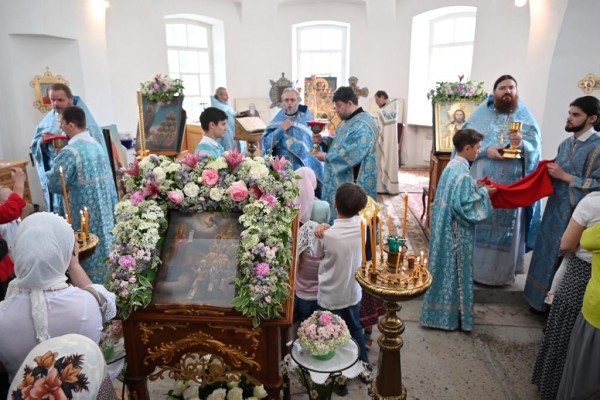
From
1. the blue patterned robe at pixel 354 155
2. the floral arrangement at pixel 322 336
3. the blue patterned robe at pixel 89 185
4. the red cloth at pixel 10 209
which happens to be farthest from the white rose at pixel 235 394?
the blue patterned robe at pixel 354 155

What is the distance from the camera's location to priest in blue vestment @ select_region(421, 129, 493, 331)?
3555 mm

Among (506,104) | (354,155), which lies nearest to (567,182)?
(506,104)

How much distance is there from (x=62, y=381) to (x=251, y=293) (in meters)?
0.81

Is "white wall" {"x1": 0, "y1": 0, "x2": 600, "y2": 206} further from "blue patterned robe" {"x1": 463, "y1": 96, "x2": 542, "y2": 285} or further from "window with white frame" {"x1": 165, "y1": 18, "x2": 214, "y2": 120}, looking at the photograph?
"blue patterned robe" {"x1": 463, "y1": 96, "x2": 542, "y2": 285}

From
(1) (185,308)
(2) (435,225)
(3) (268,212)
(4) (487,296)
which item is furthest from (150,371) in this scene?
(4) (487,296)

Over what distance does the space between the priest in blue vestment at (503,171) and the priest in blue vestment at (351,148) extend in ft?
3.60

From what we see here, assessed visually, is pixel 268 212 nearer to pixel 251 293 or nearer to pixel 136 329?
pixel 251 293

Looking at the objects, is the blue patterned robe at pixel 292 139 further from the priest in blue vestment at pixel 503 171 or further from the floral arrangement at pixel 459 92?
the priest in blue vestment at pixel 503 171

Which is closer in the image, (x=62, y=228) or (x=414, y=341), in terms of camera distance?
(x=62, y=228)

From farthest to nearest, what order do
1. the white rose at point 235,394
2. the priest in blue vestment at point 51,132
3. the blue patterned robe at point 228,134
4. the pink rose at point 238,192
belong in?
the blue patterned robe at point 228,134 → the priest in blue vestment at point 51,132 → the white rose at point 235,394 → the pink rose at point 238,192

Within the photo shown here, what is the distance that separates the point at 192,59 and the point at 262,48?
1.90m

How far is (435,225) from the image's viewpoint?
3812 millimetres

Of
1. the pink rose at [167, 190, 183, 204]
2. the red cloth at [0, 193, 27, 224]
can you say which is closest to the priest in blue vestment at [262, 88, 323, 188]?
the red cloth at [0, 193, 27, 224]

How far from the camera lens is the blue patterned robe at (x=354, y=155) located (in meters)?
4.60
